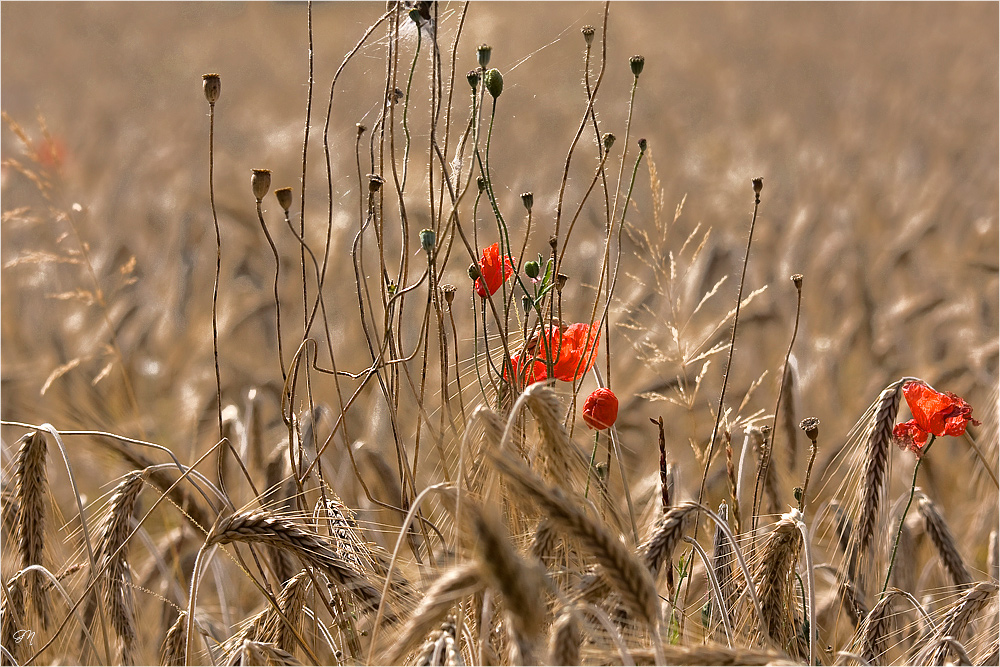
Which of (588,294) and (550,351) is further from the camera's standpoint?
(588,294)

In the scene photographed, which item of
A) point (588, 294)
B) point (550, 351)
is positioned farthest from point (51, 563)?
point (588, 294)

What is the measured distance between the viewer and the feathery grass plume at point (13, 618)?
1.25m

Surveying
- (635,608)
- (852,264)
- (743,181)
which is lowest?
(635,608)

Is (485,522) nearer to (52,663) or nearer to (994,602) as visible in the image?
(994,602)

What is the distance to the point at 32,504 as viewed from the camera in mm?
1230

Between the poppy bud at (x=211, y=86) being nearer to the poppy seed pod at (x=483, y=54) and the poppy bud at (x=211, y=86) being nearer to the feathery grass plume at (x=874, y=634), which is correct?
the poppy seed pod at (x=483, y=54)

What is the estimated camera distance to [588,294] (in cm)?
336

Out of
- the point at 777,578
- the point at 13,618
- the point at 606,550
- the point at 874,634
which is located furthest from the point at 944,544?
the point at 13,618

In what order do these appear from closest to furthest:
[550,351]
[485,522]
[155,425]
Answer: [485,522] → [550,351] → [155,425]

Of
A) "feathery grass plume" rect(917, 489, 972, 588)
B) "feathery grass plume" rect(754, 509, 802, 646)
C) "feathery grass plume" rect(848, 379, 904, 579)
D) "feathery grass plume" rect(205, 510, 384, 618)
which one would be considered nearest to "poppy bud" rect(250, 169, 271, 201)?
"feathery grass plume" rect(205, 510, 384, 618)

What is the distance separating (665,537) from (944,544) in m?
0.74

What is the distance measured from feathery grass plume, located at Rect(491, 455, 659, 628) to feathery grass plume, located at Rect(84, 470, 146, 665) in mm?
647

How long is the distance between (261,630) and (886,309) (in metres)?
3.70

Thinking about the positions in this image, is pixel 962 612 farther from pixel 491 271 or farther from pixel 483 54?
pixel 483 54
